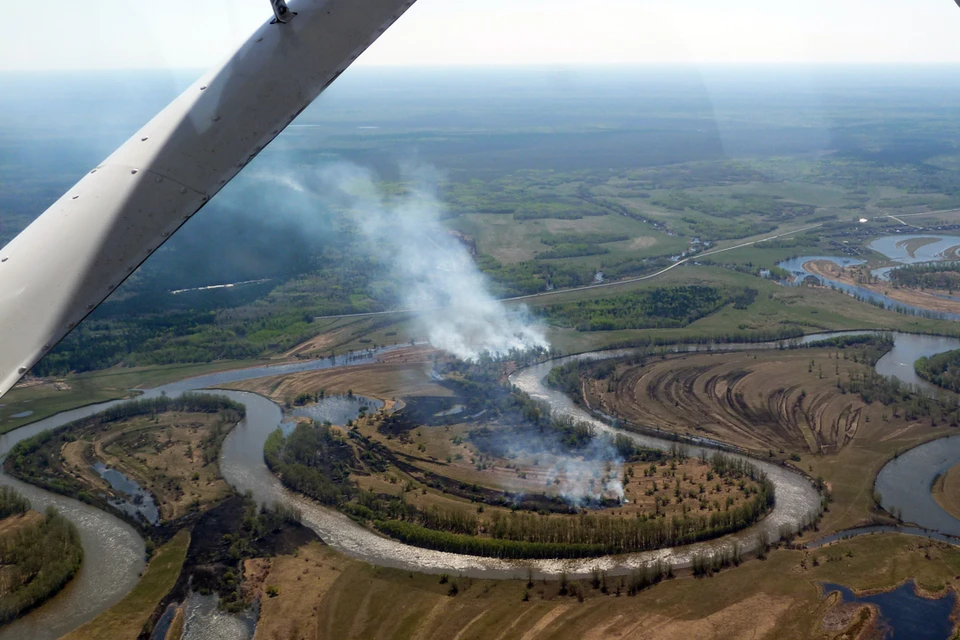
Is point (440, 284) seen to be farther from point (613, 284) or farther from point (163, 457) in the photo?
point (163, 457)

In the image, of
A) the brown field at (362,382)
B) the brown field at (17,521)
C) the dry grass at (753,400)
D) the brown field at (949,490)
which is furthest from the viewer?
the brown field at (362,382)

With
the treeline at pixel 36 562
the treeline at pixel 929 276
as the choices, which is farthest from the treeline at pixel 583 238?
the treeline at pixel 36 562

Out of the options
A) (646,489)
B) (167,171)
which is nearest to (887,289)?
(646,489)

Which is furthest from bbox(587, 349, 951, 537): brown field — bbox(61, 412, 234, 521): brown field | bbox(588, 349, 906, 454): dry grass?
bbox(61, 412, 234, 521): brown field

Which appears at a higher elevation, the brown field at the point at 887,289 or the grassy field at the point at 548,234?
the grassy field at the point at 548,234

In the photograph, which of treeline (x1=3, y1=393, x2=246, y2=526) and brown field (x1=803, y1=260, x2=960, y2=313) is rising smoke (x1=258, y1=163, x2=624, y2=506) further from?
brown field (x1=803, y1=260, x2=960, y2=313)

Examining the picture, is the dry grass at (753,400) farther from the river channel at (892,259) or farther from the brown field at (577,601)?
the river channel at (892,259)
